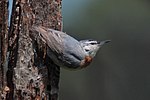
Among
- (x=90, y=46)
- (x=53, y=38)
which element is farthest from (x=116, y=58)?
(x=53, y=38)

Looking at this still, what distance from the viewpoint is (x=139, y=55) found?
364 inches

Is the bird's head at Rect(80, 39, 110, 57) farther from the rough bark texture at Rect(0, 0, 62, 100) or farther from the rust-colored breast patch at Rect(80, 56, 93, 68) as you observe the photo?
the rough bark texture at Rect(0, 0, 62, 100)

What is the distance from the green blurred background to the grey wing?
5.28 metres

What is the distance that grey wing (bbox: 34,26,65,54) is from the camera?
355 centimetres

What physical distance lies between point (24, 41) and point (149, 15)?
682cm

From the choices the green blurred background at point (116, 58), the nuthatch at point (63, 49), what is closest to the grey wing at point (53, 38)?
the nuthatch at point (63, 49)

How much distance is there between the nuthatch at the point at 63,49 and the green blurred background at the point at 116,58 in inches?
201

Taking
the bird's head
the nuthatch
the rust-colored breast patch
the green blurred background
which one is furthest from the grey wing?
the green blurred background

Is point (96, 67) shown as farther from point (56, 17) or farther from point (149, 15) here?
point (56, 17)

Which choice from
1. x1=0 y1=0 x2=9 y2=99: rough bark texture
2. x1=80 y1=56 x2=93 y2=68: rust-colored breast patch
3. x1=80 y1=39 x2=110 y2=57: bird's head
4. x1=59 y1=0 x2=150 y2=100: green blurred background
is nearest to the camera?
x1=0 y1=0 x2=9 y2=99: rough bark texture

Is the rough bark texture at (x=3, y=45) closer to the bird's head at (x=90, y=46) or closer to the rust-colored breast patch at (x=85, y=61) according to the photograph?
the rust-colored breast patch at (x=85, y=61)

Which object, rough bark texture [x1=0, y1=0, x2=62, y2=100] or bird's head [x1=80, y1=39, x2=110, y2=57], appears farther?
bird's head [x1=80, y1=39, x2=110, y2=57]

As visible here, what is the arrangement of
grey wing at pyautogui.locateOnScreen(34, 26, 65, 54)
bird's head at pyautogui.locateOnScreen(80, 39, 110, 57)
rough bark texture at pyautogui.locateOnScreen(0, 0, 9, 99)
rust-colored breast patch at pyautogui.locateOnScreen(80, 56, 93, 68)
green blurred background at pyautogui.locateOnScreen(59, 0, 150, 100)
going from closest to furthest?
rough bark texture at pyautogui.locateOnScreen(0, 0, 9, 99), grey wing at pyautogui.locateOnScreen(34, 26, 65, 54), rust-colored breast patch at pyautogui.locateOnScreen(80, 56, 93, 68), bird's head at pyautogui.locateOnScreen(80, 39, 110, 57), green blurred background at pyautogui.locateOnScreen(59, 0, 150, 100)

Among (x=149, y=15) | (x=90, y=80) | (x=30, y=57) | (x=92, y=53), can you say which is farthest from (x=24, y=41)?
(x=149, y=15)
